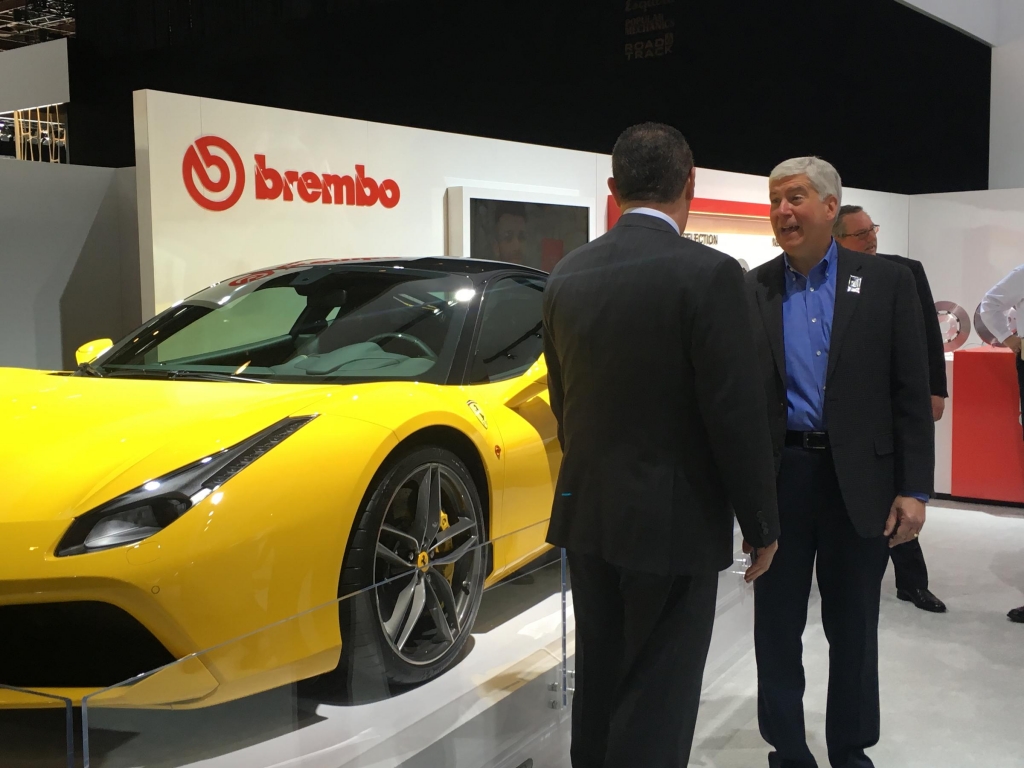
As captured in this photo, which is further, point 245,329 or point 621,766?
point 245,329

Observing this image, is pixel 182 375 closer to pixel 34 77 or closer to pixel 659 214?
pixel 659 214

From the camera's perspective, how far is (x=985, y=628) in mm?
3914

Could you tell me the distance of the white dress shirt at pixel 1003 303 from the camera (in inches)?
194

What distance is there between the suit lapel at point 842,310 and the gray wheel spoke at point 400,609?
118cm

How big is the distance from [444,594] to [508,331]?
102 cm

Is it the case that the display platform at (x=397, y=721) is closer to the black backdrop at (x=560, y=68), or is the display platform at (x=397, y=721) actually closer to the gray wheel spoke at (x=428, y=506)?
the gray wheel spoke at (x=428, y=506)

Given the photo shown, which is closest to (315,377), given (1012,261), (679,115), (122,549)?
(122,549)

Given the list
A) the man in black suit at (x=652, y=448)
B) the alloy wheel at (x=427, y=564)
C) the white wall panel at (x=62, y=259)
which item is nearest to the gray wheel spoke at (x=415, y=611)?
the alloy wheel at (x=427, y=564)

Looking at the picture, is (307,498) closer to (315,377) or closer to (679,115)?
(315,377)

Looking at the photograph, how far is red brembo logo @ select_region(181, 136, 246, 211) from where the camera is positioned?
4.77 m

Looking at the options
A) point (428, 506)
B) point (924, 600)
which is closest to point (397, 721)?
point (428, 506)

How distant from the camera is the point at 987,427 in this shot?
598 centimetres

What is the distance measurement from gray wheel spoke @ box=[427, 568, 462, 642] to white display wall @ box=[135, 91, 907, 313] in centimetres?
253

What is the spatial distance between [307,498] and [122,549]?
398 mm
